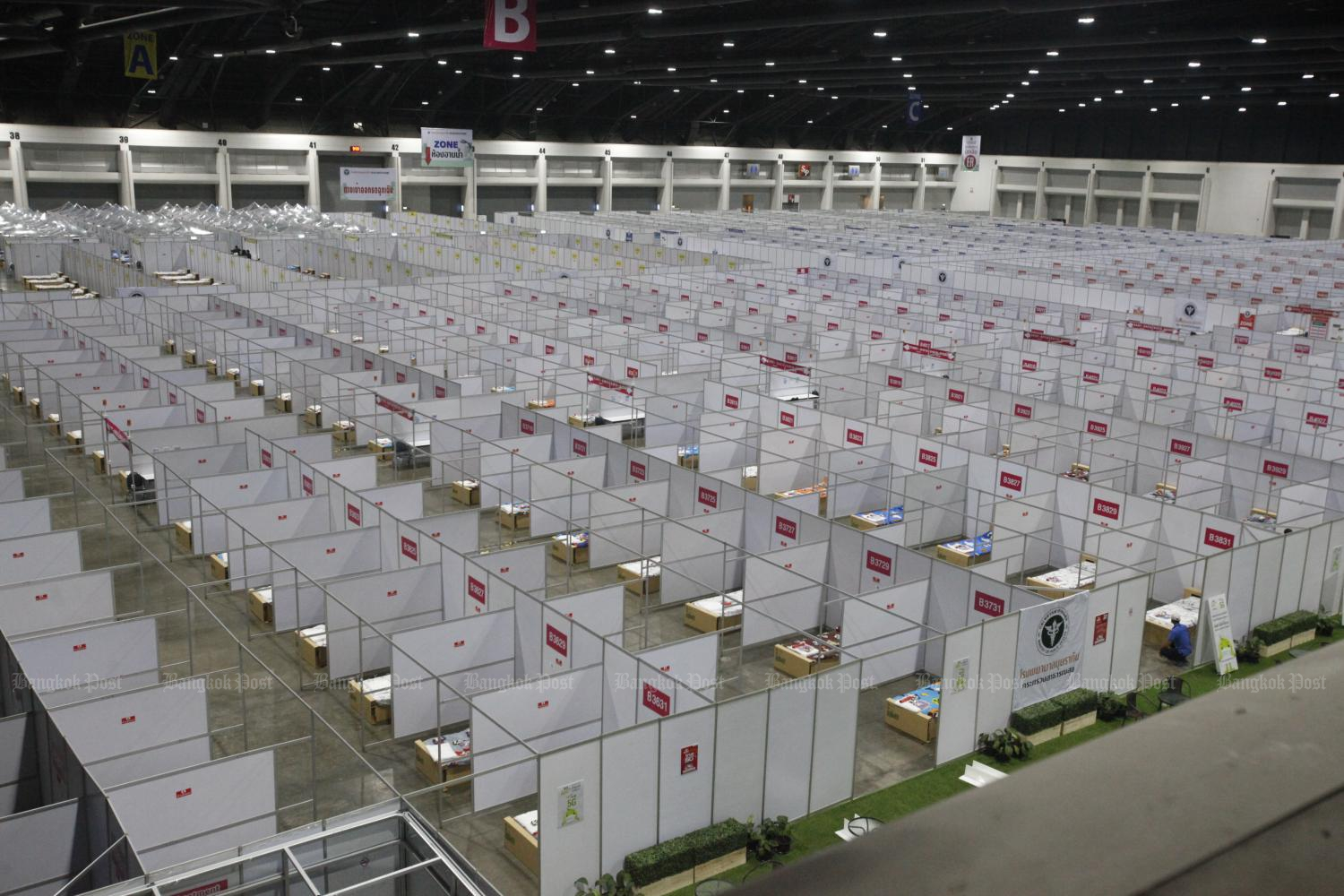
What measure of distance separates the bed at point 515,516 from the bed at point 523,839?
993 cm

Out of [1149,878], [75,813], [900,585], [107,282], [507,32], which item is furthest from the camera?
[107,282]

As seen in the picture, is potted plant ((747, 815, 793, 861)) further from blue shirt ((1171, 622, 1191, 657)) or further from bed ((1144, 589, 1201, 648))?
bed ((1144, 589, 1201, 648))

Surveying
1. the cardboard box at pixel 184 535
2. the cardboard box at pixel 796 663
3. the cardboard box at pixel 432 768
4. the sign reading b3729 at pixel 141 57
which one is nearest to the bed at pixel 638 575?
the cardboard box at pixel 796 663

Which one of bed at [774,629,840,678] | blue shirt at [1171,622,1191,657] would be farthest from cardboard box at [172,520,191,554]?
blue shirt at [1171,622,1191,657]

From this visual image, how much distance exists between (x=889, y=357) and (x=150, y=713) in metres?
25.8

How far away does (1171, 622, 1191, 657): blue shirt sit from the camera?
17.3 metres

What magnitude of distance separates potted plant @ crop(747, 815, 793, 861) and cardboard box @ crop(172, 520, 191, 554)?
12751mm

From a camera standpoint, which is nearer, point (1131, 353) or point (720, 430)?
point (720, 430)

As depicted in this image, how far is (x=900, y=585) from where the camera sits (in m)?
16.3

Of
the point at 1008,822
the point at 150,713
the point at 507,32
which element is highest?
the point at 507,32

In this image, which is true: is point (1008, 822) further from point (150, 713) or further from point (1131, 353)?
point (1131, 353)

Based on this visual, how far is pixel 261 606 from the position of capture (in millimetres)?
17906

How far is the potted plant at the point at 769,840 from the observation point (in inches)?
495

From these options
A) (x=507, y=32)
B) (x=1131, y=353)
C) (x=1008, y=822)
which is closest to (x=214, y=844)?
(x=1008, y=822)
